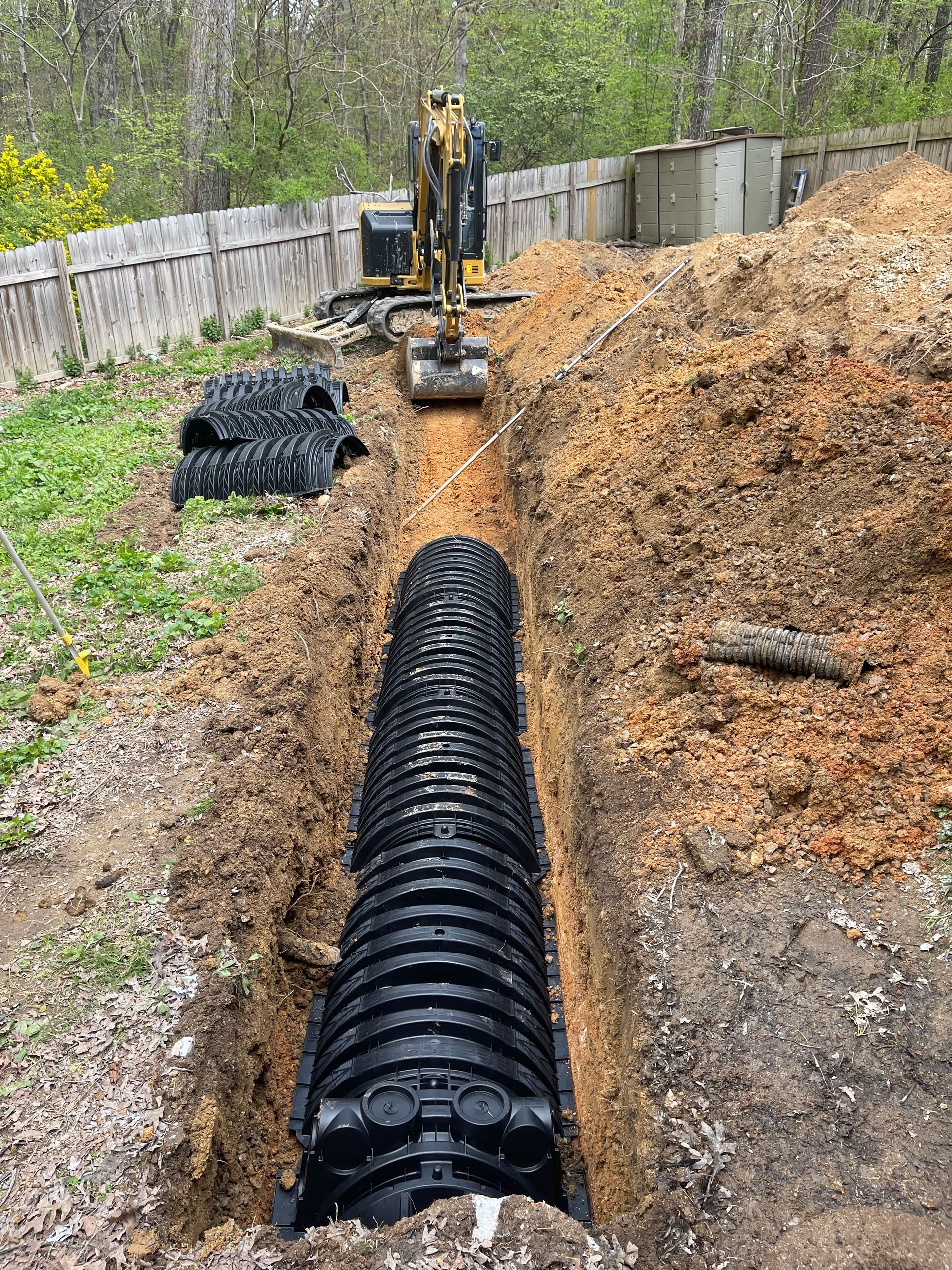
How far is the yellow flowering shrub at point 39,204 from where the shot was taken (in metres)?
15.8

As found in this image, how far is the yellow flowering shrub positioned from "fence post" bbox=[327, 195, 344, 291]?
4.22 metres

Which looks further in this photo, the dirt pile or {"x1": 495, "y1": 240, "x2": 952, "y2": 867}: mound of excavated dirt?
the dirt pile

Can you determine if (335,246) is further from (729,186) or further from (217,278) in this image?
(729,186)

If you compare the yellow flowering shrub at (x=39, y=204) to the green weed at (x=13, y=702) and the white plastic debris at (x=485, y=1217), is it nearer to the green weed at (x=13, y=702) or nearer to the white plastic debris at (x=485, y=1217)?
the green weed at (x=13, y=702)

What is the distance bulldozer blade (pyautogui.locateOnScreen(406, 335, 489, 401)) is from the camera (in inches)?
508

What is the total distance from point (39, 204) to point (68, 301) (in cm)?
362

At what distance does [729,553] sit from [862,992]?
319cm

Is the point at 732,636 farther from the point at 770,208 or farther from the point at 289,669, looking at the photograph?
the point at 770,208

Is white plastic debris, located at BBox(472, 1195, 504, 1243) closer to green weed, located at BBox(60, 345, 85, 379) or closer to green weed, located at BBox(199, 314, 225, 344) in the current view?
green weed, located at BBox(60, 345, 85, 379)

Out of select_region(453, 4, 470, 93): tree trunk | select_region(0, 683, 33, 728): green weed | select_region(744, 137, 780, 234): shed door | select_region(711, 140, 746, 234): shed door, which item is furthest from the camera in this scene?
select_region(453, 4, 470, 93): tree trunk

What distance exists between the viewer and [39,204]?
16625 millimetres

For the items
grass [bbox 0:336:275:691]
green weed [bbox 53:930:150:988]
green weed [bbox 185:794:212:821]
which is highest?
grass [bbox 0:336:275:691]

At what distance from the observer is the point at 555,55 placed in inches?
979

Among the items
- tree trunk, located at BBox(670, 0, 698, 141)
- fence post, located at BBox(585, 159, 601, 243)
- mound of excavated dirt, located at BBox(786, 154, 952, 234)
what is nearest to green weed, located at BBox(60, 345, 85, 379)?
mound of excavated dirt, located at BBox(786, 154, 952, 234)
